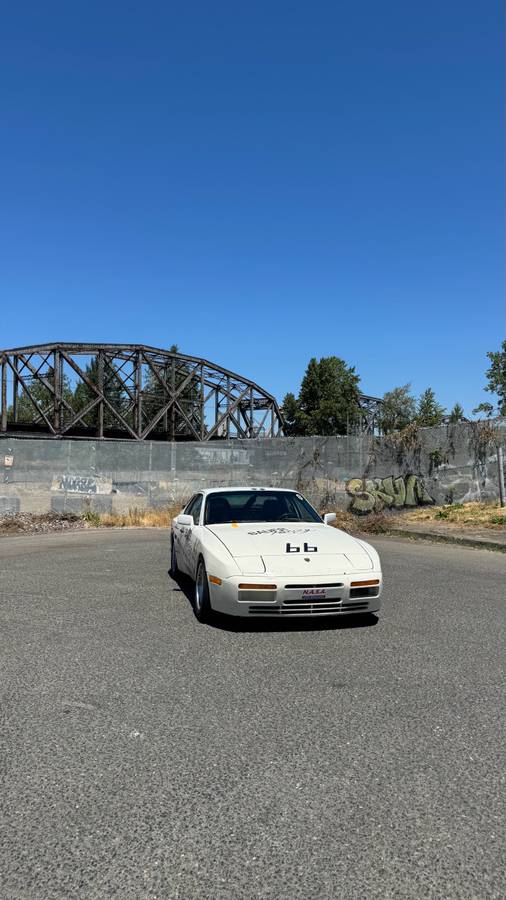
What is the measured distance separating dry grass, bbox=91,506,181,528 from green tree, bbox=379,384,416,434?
49586 millimetres

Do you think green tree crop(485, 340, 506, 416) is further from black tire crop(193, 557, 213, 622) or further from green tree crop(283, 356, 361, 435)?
black tire crop(193, 557, 213, 622)

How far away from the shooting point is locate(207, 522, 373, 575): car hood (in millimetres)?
5758

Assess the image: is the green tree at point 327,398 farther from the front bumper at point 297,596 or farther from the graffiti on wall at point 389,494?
the front bumper at point 297,596

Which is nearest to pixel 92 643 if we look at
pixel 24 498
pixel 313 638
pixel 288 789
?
pixel 313 638

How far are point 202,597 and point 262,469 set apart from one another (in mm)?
15204

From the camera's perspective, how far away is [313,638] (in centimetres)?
565

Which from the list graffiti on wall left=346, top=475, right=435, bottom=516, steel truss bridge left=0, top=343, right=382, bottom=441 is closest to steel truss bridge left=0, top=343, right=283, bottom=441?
steel truss bridge left=0, top=343, right=382, bottom=441

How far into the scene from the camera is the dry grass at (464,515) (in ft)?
53.0

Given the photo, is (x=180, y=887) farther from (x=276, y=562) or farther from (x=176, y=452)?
(x=176, y=452)

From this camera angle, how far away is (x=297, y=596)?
5590 mm

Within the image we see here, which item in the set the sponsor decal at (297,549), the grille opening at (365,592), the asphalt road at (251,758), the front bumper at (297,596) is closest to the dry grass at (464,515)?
the asphalt road at (251,758)

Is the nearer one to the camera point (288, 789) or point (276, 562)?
point (288, 789)

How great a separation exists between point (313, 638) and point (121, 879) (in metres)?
3.51

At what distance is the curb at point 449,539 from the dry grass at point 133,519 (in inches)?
272
